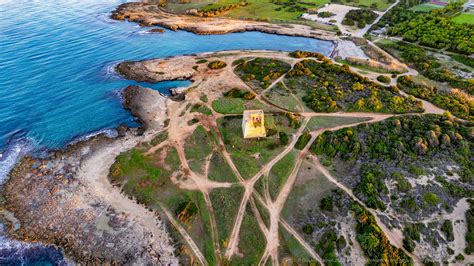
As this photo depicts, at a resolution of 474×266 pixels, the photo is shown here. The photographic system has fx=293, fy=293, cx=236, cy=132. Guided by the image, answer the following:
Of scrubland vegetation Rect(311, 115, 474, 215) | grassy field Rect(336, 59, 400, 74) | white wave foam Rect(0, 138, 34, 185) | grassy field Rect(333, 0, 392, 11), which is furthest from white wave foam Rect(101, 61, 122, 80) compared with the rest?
grassy field Rect(333, 0, 392, 11)

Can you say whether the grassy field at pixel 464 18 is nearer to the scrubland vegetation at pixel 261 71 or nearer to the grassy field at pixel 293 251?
the scrubland vegetation at pixel 261 71

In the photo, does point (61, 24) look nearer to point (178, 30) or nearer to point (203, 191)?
point (178, 30)

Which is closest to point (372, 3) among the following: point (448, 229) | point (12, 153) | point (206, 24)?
point (206, 24)

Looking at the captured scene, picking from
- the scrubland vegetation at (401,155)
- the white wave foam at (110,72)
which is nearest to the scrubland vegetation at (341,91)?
the scrubland vegetation at (401,155)

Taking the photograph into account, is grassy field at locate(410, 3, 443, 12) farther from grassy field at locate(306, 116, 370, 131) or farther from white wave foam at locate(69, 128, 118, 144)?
white wave foam at locate(69, 128, 118, 144)

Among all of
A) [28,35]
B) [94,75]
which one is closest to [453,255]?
[94,75]
